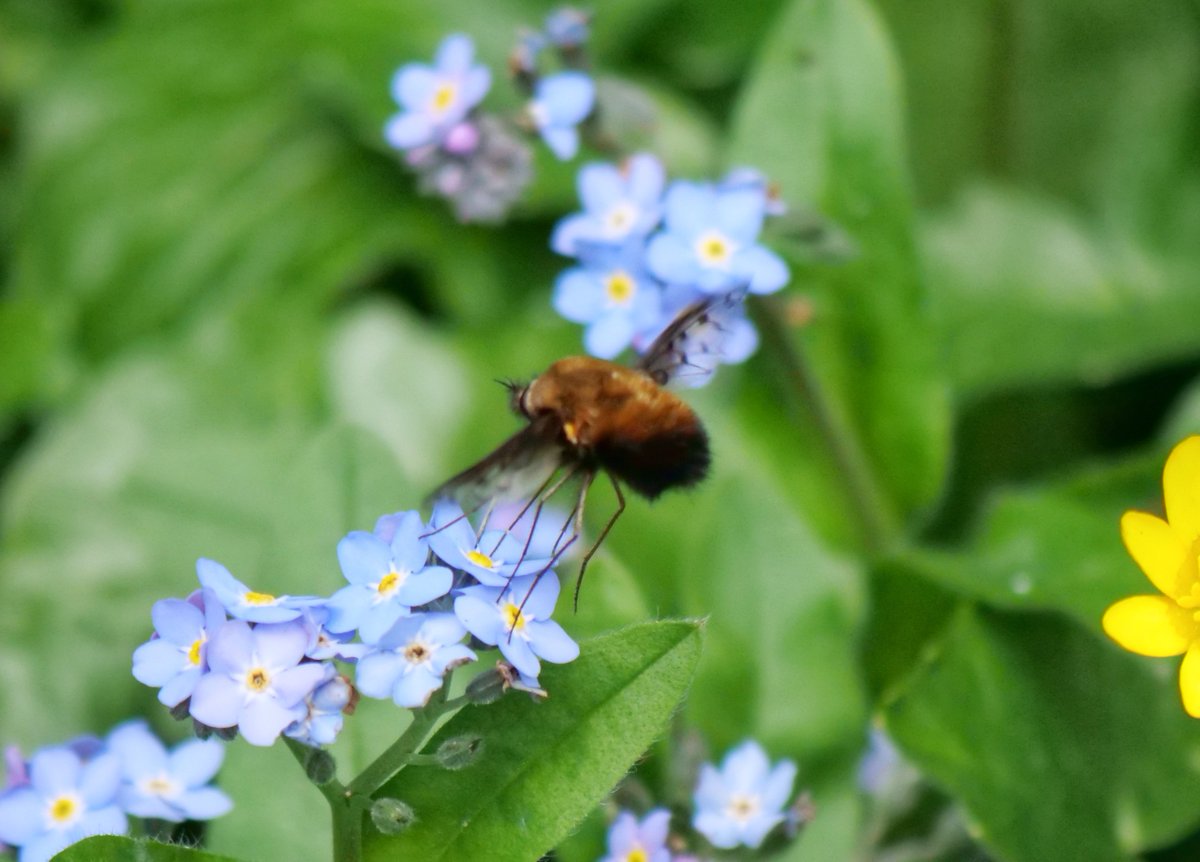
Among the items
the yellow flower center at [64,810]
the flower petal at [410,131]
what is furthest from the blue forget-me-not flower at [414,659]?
the flower petal at [410,131]

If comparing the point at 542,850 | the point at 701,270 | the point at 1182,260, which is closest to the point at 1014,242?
the point at 1182,260

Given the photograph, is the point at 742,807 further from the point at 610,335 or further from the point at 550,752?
the point at 610,335

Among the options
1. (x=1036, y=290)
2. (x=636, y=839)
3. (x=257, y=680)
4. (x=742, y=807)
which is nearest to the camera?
(x=257, y=680)

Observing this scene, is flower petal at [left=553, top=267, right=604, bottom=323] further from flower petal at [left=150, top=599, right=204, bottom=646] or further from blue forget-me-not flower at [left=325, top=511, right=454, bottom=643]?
flower petal at [left=150, top=599, right=204, bottom=646]

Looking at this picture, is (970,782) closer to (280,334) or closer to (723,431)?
(723,431)

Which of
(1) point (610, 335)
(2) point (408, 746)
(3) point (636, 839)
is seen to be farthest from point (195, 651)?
(1) point (610, 335)

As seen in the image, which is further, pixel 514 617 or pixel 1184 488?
pixel 1184 488
